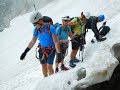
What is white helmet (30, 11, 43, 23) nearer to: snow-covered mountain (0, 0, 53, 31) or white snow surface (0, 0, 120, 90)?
white snow surface (0, 0, 120, 90)

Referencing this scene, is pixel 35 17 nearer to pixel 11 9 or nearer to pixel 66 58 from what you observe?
pixel 66 58

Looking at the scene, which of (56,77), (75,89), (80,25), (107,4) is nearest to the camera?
(75,89)

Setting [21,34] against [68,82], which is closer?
[68,82]

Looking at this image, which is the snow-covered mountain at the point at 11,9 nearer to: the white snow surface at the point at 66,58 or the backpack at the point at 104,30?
the white snow surface at the point at 66,58

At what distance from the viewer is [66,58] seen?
1115 cm

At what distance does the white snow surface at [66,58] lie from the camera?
6.80m

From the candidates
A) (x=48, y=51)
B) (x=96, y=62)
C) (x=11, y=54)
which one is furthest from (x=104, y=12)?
(x=96, y=62)

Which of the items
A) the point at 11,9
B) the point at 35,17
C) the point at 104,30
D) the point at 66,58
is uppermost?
the point at 11,9

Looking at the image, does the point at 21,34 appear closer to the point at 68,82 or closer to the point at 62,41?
the point at 62,41

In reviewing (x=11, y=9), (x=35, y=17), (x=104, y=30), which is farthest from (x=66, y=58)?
(x=11, y=9)

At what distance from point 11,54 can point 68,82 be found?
15522 millimetres

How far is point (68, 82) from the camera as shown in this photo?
6.96 m

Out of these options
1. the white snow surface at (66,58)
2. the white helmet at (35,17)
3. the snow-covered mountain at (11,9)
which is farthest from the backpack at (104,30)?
the snow-covered mountain at (11,9)

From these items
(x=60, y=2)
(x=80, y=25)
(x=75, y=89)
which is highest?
(x=60, y=2)
